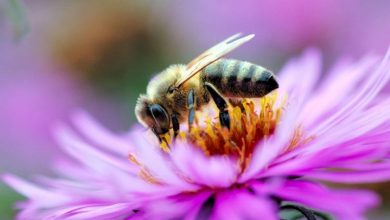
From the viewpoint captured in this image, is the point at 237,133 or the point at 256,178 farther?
the point at 237,133

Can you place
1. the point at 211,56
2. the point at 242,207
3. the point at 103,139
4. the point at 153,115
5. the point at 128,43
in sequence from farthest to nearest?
the point at 128,43 → the point at 103,139 → the point at 153,115 → the point at 211,56 → the point at 242,207

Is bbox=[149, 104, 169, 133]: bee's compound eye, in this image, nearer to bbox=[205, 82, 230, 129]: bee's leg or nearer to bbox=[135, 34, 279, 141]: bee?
bbox=[135, 34, 279, 141]: bee

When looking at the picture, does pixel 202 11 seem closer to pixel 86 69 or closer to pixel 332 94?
pixel 86 69

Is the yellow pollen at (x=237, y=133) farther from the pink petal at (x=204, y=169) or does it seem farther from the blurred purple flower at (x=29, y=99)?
the blurred purple flower at (x=29, y=99)

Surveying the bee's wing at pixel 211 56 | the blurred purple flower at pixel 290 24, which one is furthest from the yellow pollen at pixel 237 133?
the blurred purple flower at pixel 290 24

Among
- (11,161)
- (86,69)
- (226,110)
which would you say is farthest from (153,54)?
(226,110)

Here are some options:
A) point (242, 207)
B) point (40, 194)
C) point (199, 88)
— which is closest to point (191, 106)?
point (199, 88)

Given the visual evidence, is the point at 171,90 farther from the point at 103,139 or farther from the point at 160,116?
the point at 103,139
